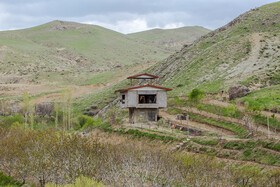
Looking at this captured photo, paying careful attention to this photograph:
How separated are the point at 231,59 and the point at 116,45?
12176 cm

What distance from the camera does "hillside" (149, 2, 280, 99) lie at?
58469 mm

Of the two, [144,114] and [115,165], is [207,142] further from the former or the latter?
[144,114]

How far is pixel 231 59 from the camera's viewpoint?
69.5 metres

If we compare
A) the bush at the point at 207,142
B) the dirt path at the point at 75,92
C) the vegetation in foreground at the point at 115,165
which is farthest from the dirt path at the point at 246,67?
the dirt path at the point at 75,92

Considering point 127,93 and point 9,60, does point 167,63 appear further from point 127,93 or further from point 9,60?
point 9,60

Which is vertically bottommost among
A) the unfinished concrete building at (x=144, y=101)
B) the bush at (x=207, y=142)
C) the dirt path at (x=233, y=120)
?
the bush at (x=207, y=142)

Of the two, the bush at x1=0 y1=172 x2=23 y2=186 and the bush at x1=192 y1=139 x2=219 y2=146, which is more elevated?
the bush at x1=192 y1=139 x2=219 y2=146

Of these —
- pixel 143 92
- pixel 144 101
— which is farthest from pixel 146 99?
pixel 143 92

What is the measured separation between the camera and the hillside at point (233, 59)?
58469mm

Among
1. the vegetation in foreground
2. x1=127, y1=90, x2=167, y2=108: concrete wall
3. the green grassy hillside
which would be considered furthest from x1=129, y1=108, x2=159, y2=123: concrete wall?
the green grassy hillside

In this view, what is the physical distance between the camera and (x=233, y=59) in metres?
69.3

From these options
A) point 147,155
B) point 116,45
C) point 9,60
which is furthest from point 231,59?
point 116,45

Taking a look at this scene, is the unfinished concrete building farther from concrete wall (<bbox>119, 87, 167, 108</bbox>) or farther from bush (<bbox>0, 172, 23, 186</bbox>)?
bush (<bbox>0, 172, 23, 186</bbox>)

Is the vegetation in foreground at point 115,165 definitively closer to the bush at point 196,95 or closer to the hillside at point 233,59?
the bush at point 196,95
